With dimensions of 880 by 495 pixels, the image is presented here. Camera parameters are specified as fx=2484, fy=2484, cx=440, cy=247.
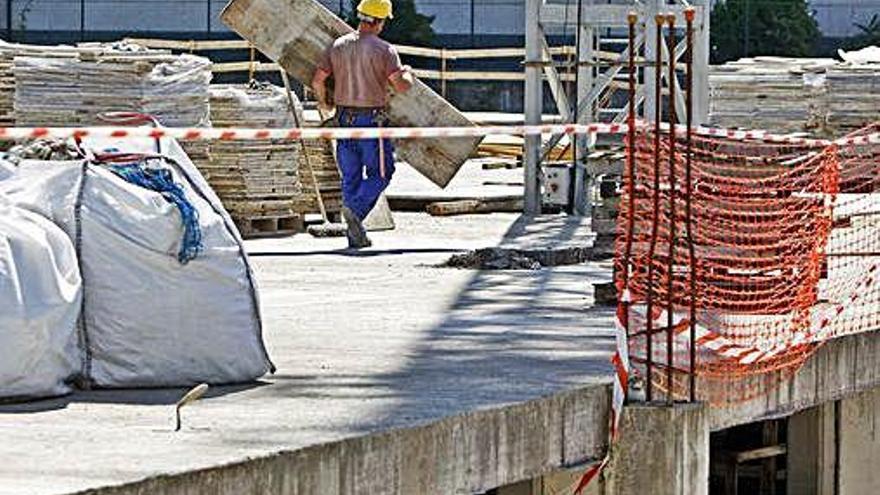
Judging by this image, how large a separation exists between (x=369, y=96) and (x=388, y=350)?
766 cm

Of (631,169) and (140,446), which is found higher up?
(631,169)

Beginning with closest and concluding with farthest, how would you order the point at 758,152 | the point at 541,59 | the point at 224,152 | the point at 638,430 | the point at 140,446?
the point at 140,446 → the point at 638,430 → the point at 758,152 → the point at 224,152 → the point at 541,59

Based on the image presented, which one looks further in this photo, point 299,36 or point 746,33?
point 746,33

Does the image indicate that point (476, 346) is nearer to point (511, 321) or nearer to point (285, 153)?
point (511, 321)

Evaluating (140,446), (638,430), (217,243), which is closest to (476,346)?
(638,430)

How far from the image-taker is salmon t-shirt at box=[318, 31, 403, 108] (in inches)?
717

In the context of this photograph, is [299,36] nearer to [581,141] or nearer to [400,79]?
[400,79]

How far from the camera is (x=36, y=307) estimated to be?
8562 mm

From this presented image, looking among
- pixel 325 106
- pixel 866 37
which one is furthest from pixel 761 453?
pixel 866 37

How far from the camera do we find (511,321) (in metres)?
12.2

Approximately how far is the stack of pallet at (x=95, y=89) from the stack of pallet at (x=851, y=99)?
10.1 meters

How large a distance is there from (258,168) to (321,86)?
148 cm

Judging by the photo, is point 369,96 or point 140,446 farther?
point 369,96

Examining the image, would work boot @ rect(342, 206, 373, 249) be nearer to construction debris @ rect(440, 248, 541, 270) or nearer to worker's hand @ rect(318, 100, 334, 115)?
worker's hand @ rect(318, 100, 334, 115)
